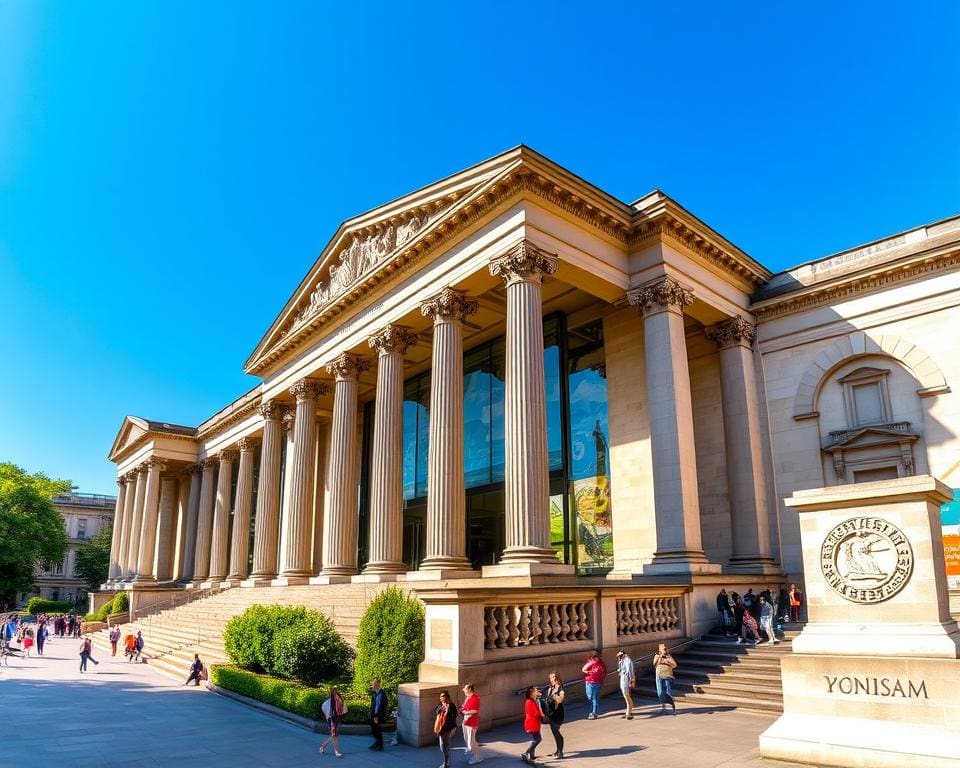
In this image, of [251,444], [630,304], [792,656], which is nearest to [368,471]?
[251,444]

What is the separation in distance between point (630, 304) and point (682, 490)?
653 centimetres

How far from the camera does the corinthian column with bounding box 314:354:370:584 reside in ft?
94.2

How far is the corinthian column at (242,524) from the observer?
40938 mm

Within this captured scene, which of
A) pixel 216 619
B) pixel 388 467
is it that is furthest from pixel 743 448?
pixel 216 619

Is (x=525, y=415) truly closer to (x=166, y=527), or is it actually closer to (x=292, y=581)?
(x=292, y=581)

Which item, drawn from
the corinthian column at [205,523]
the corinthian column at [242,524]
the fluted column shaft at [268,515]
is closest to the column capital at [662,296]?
the fluted column shaft at [268,515]

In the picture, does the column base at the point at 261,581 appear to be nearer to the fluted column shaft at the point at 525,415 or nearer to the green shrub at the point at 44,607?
the fluted column shaft at the point at 525,415

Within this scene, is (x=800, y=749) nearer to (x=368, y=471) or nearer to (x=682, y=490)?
(x=682, y=490)

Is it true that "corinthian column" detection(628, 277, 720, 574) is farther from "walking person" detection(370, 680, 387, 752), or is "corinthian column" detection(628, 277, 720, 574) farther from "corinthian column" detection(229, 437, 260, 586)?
"corinthian column" detection(229, 437, 260, 586)

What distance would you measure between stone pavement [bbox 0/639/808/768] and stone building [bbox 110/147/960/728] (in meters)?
2.64

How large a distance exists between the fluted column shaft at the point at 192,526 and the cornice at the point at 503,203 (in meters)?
29.3

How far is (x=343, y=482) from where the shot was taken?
95.8ft

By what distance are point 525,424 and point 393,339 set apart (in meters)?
9.13

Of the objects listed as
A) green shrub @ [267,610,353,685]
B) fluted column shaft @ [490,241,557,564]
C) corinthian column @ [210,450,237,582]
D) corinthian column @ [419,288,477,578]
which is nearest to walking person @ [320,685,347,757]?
green shrub @ [267,610,353,685]
